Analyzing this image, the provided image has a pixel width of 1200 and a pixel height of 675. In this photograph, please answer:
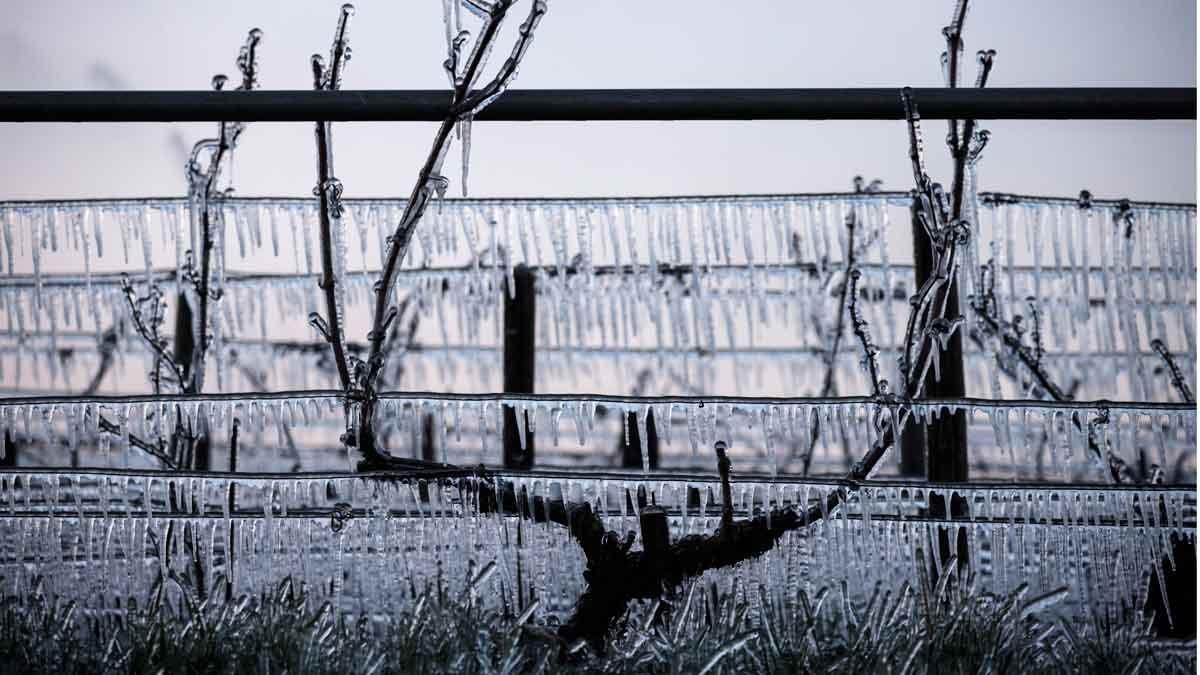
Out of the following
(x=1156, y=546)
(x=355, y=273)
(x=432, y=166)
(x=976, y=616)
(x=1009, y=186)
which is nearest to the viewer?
(x=432, y=166)

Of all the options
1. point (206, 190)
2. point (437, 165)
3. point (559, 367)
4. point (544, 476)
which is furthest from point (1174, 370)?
point (206, 190)

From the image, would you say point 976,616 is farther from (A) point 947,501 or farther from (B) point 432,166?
(B) point 432,166

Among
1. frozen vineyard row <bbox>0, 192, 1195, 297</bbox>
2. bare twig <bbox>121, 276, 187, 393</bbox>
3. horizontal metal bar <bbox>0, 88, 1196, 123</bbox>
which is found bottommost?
bare twig <bbox>121, 276, 187, 393</bbox>

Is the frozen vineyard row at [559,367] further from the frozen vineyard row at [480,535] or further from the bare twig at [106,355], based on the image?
the frozen vineyard row at [480,535]

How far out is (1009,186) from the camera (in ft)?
7.13

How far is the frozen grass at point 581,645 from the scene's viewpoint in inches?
56.2

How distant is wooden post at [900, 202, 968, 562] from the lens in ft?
5.54

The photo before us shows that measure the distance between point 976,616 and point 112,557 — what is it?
1183 mm

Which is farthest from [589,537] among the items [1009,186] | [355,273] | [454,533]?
[355,273]

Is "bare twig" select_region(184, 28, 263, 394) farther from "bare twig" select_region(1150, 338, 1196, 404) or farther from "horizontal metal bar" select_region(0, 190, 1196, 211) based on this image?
"bare twig" select_region(1150, 338, 1196, 404)

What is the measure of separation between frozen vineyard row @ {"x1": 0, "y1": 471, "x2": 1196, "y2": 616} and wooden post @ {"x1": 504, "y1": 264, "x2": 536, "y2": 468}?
36 cm

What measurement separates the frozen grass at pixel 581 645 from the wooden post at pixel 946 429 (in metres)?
0.11

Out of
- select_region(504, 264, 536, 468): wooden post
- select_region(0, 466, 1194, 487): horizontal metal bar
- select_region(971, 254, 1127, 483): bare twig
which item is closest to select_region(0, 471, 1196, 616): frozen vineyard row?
select_region(0, 466, 1194, 487): horizontal metal bar

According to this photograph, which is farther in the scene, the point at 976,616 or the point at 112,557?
the point at 112,557
